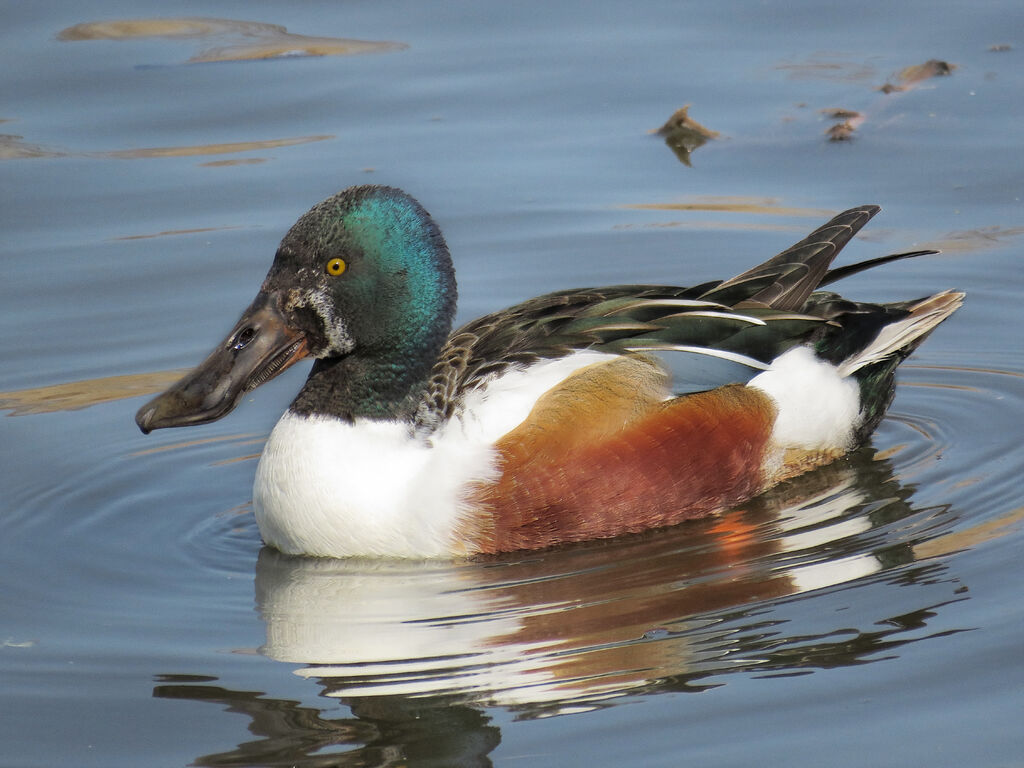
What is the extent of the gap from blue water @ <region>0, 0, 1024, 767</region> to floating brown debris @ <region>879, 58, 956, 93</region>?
71 mm

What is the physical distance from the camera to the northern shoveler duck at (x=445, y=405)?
5.50 meters

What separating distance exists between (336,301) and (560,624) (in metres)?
1.35

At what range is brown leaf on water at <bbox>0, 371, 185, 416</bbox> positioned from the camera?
22.5 ft

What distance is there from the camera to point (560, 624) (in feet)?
16.2

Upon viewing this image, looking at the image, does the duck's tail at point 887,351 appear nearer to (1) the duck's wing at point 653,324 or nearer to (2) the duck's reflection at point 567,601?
(1) the duck's wing at point 653,324

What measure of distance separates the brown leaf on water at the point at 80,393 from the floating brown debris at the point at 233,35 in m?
4.05

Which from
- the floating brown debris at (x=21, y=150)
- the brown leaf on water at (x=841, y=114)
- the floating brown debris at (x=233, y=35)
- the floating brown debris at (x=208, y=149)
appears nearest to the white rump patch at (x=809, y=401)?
the brown leaf on water at (x=841, y=114)

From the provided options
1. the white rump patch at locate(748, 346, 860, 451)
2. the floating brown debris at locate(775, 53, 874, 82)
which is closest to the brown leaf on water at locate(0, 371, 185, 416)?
the white rump patch at locate(748, 346, 860, 451)

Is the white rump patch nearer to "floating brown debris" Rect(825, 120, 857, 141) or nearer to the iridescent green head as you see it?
the iridescent green head

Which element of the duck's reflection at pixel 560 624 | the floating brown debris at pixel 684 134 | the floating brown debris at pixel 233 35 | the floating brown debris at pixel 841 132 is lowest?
the duck's reflection at pixel 560 624

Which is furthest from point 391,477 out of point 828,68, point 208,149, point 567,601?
point 828,68

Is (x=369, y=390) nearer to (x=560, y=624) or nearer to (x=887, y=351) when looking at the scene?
(x=560, y=624)

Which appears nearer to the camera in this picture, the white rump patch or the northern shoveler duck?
the northern shoveler duck

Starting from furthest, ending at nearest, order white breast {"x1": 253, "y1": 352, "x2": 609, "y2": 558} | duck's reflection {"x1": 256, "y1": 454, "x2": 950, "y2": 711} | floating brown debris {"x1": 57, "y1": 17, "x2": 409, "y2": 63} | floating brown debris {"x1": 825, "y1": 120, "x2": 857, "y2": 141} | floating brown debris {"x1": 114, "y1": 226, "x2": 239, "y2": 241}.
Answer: floating brown debris {"x1": 57, "y1": 17, "x2": 409, "y2": 63} < floating brown debris {"x1": 825, "y1": 120, "x2": 857, "y2": 141} < floating brown debris {"x1": 114, "y1": 226, "x2": 239, "y2": 241} < white breast {"x1": 253, "y1": 352, "x2": 609, "y2": 558} < duck's reflection {"x1": 256, "y1": 454, "x2": 950, "y2": 711}
